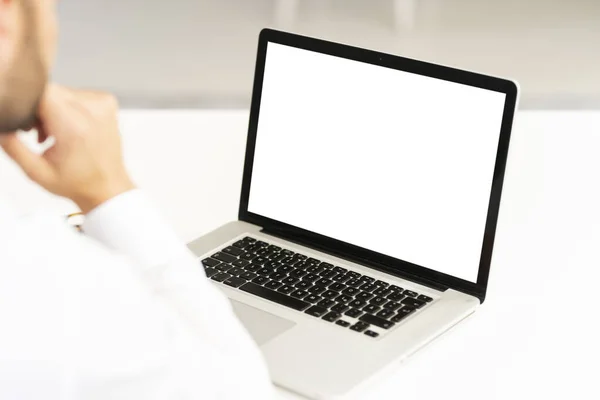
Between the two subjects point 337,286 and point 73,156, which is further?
point 337,286

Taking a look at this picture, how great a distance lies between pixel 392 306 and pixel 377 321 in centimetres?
4

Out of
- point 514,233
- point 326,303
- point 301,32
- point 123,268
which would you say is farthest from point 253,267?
point 301,32

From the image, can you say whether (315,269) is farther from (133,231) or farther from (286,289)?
(133,231)

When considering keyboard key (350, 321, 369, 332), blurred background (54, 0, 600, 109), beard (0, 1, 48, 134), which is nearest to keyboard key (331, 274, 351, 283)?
keyboard key (350, 321, 369, 332)

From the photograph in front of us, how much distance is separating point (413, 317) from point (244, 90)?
197 cm

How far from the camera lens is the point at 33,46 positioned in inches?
25.1

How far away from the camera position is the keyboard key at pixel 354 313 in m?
1.01

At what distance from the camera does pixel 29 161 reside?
2.52 feet

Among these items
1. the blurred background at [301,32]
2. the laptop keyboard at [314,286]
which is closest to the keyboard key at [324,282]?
the laptop keyboard at [314,286]

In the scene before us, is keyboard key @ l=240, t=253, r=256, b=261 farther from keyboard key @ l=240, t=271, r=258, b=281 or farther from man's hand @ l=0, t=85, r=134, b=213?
man's hand @ l=0, t=85, r=134, b=213

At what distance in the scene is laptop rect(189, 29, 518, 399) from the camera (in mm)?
1011

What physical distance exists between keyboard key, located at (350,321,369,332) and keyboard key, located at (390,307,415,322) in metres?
0.03

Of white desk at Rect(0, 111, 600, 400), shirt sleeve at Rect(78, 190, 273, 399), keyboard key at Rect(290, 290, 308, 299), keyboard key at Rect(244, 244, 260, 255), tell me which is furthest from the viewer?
keyboard key at Rect(244, 244, 260, 255)

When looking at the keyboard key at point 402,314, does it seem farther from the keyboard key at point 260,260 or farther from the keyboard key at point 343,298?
the keyboard key at point 260,260
